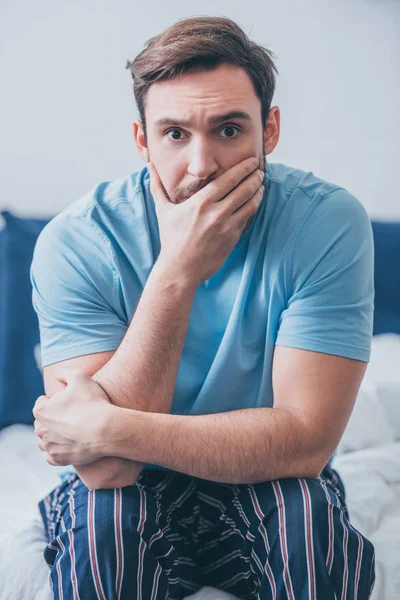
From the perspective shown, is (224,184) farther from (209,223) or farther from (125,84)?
(125,84)

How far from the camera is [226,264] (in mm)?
1408

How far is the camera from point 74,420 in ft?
3.92

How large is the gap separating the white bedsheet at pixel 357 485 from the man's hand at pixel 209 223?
58cm

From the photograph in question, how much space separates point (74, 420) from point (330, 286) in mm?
490

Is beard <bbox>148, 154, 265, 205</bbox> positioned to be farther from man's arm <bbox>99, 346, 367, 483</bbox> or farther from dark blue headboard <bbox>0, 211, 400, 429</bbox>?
dark blue headboard <bbox>0, 211, 400, 429</bbox>

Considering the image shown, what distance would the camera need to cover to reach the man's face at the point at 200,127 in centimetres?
130

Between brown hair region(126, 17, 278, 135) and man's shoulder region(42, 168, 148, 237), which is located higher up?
brown hair region(126, 17, 278, 135)

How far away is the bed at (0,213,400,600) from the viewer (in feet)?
4.33

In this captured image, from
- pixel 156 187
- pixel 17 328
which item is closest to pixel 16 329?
pixel 17 328

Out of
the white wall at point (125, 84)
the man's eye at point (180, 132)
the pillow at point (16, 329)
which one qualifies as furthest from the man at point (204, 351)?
the white wall at point (125, 84)

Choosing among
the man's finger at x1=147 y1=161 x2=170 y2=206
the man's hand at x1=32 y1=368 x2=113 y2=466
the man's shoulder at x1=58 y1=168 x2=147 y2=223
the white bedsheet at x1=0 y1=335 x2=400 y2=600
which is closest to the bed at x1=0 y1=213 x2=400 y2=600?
the white bedsheet at x1=0 y1=335 x2=400 y2=600

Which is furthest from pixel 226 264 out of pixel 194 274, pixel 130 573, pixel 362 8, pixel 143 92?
pixel 362 8

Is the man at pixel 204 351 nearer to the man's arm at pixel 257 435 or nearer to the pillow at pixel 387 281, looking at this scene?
the man's arm at pixel 257 435

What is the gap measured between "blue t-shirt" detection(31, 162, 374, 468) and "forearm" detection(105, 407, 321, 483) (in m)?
0.16
